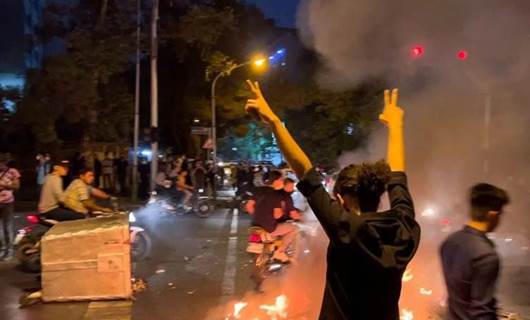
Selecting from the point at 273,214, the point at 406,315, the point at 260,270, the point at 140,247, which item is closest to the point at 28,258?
the point at 140,247

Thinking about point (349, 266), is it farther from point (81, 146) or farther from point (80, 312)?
point (81, 146)

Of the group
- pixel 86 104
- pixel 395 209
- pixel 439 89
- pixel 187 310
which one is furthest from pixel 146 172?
pixel 395 209

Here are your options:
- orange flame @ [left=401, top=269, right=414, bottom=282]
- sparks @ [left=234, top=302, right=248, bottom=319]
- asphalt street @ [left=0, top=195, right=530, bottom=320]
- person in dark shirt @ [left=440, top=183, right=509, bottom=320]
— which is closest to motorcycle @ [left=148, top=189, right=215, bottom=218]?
asphalt street @ [left=0, top=195, right=530, bottom=320]

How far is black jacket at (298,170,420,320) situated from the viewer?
2320mm

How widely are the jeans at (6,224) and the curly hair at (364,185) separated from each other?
809 centimetres

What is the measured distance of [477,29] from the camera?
28.5 ft

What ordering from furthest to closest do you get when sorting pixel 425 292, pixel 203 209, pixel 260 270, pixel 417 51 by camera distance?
pixel 203 209 → pixel 417 51 → pixel 260 270 → pixel 425 292

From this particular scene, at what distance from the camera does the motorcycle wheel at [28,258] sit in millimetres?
8812

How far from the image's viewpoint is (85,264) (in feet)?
23.4

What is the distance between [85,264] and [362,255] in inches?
212

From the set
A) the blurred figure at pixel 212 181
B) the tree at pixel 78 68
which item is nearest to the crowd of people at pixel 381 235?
the blurred figure at pixel 212 181

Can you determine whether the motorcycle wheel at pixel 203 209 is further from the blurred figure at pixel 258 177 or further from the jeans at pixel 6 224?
the jeans at pixel 6 224

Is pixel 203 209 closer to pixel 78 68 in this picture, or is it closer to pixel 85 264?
pixel 78 68

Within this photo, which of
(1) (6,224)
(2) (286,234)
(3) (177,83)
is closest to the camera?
(2) (286,234)
